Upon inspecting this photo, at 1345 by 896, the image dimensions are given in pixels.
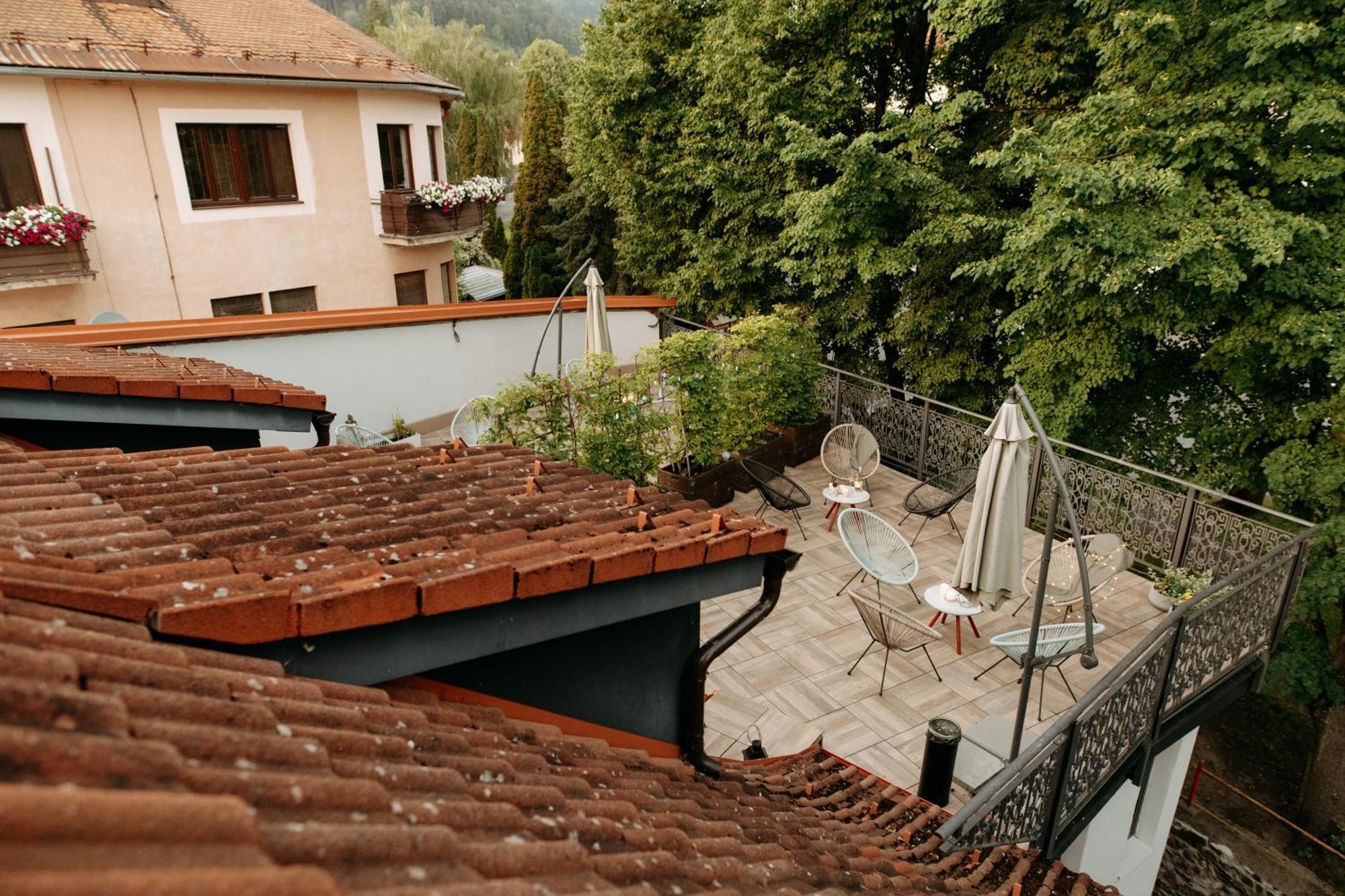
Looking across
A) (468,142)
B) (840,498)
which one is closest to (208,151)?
(840,498)

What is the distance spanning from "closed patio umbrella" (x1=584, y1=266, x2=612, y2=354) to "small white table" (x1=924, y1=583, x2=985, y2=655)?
19.0 ft

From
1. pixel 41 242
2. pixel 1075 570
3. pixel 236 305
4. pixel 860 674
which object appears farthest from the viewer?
pixel 236 305

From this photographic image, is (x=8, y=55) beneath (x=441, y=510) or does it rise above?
above

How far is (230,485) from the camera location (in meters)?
3.99

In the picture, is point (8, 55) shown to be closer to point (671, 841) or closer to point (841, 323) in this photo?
point (841, 323)

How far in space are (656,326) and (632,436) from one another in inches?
305

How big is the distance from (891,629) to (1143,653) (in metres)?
2.11

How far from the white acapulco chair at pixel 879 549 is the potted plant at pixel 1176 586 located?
2699mm

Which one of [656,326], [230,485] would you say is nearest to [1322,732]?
[656,326]

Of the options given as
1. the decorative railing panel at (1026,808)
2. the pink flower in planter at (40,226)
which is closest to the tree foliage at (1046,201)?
the decorative railing panel at (1026,808)

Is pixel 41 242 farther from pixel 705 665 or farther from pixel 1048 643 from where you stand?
pixel 1048 643

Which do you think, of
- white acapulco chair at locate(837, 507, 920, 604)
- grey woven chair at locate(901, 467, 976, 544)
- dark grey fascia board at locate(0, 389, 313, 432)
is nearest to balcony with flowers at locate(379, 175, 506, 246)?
dark grey fascia board at locate(0, 389, 313, 432)

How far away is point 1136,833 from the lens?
8.45 meters

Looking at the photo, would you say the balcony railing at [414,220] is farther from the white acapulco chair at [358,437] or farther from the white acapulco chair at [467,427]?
the white acapulco chair at [358,437]
